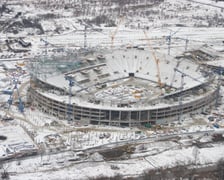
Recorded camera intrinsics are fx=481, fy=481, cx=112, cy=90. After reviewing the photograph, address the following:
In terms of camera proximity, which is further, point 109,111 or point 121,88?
point 121,88

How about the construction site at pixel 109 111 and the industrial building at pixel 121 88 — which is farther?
the industrial building at pixel 121 88

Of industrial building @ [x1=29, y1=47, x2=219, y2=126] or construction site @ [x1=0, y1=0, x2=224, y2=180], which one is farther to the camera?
industrial building @ [x1=29, y1=47, x2=219, y2=126]

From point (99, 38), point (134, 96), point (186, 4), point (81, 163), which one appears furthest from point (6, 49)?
point (186, 4)

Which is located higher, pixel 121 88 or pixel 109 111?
pixel 121 88
